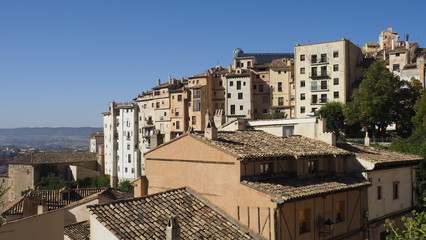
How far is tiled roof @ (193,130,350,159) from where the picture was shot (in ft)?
61.8

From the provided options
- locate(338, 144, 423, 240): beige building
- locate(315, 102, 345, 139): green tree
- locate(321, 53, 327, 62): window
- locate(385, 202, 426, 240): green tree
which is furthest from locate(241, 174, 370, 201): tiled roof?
locate(321, 53, 327, 62): window

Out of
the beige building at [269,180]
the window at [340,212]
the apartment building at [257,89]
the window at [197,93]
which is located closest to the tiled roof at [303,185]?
the beige building at [269,180]

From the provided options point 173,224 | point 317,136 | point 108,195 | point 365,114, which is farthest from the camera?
point 365,114

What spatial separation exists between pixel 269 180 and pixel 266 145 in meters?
2.34

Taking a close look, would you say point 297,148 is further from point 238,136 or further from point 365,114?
point 365,114

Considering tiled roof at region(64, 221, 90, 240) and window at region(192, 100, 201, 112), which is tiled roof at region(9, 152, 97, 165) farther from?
tiled roof at region(64, 221, 90, 240)

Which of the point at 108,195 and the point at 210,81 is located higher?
the point at 210,81

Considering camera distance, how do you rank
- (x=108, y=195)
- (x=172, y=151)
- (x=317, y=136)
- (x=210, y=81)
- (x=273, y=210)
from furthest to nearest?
(x=210, y=81), (x=108, y=195), (x=317, y=136), (x=172, y=151), (x=273, y=210)

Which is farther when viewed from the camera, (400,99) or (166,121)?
(166,121)

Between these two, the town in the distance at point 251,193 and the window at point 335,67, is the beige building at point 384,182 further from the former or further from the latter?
the window at point 335,67

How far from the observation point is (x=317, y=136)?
24828 millimetres

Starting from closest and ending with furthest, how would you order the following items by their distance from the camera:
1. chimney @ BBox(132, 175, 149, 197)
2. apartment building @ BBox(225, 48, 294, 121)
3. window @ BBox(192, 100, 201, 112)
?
chimney @ BBox(132, 175, 149, 197), apartment building @ BBox(225, 48, 294, 121), window @ BBox(192, 100, 201, 112)

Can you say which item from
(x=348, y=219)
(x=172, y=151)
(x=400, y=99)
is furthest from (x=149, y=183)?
(x=400, y=99)

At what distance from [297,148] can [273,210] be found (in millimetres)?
5281
